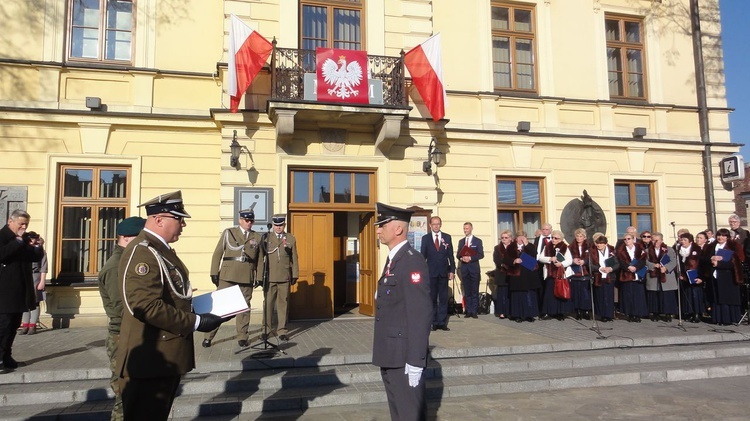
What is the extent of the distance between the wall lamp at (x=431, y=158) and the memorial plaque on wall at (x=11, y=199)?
25.9 feet

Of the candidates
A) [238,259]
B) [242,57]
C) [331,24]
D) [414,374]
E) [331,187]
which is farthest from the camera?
[331,24]

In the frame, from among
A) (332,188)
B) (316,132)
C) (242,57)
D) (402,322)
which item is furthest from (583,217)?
(402,322)

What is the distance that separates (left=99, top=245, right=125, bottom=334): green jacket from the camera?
14.8 feet

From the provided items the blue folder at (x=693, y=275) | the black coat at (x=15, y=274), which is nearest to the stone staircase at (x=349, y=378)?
the black coat at (x=15, y=274)

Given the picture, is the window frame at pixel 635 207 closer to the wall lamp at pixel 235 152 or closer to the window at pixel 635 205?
the window at pixel 635 205

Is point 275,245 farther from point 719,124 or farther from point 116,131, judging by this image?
point 719,124

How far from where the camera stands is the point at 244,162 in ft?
32.4

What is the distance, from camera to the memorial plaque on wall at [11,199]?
30.5 ft

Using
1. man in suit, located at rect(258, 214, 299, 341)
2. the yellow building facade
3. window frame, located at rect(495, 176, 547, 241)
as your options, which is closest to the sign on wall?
the yellow building facade

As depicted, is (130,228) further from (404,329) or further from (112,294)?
(404,329)

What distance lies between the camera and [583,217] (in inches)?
468

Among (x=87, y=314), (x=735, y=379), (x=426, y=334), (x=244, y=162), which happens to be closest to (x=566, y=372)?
(x=735, y=379)

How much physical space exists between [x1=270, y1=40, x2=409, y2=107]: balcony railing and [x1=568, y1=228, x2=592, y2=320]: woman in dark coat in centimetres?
458

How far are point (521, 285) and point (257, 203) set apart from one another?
5532 mm
